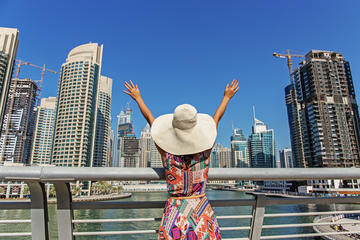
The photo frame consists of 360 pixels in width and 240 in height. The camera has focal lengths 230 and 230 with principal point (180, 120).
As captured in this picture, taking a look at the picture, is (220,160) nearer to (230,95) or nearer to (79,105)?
(79,105)

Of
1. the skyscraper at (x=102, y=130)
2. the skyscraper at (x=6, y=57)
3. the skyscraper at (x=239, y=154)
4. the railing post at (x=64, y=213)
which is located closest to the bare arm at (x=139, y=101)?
the railing post at (x=64, y=213)

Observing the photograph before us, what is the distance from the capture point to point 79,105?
6309 centimetres

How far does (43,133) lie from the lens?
317 feet

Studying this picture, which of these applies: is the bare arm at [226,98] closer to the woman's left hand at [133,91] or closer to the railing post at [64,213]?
the woman's left hand at [133,91]

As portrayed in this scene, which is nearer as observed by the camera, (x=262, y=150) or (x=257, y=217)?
(x=257, y=217)

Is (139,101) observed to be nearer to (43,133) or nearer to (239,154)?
(43,133)

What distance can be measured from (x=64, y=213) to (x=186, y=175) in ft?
3.01

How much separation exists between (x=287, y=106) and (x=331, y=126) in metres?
58.9

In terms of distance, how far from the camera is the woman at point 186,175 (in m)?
1.36

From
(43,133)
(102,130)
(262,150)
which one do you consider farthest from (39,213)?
(262,150)

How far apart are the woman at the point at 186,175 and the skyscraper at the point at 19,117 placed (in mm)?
112962

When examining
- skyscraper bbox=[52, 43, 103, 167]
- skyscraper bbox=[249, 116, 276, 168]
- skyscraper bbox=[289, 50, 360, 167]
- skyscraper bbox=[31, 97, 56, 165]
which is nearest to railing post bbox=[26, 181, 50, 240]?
skyscraper bbox=[52, 43, 103, 167]

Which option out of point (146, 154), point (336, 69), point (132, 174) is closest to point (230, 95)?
point (132, 174)

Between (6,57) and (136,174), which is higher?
(6,57)
